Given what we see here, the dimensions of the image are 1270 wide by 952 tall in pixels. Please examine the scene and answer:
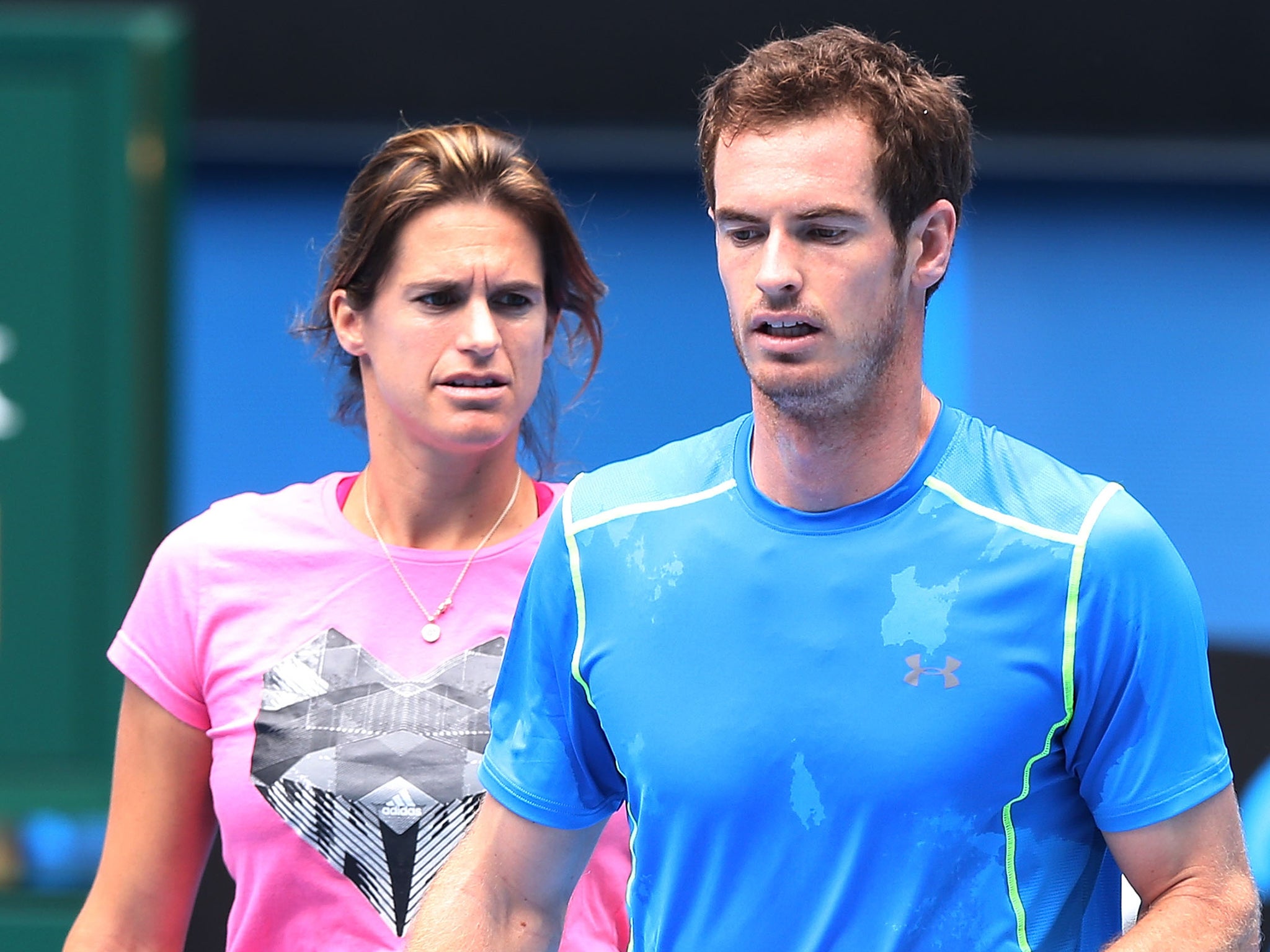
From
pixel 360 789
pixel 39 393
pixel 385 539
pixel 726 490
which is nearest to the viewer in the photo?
pixel 726 490

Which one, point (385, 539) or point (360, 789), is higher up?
point (385, 539)

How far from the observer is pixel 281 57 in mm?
3699

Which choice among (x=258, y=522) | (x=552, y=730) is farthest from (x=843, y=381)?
(x=258, y=522)

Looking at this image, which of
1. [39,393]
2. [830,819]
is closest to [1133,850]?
[830,819]

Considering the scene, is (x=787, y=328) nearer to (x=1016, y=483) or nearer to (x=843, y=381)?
(x=843, y=381)

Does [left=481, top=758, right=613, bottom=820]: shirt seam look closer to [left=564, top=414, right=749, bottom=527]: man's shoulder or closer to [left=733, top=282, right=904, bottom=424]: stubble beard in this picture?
[left=564, top=414, right=749, bottom=527]: man's shoulder

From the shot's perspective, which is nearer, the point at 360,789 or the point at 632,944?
the point at 632,944

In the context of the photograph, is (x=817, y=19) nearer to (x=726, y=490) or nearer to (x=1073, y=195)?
(x=1073, y=195)

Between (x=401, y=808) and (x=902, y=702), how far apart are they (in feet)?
2.08

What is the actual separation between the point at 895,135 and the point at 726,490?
37 cm

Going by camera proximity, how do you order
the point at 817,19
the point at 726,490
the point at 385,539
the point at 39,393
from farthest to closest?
the point at 817,19
the point at 39,393
the point at 385,539
the point at 726,490

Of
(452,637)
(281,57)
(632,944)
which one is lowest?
(632,944)

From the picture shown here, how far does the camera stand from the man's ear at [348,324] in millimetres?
2234

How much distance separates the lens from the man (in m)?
1.61
